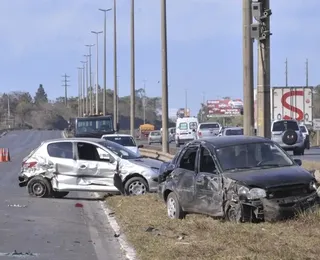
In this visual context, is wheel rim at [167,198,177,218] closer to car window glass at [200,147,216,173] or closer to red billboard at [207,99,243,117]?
car window glass at [200,147,216,173]

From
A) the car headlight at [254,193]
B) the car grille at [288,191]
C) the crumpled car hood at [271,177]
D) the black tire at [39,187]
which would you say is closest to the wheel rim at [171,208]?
the crumpled car hood at [271,177]

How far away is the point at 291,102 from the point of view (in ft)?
131

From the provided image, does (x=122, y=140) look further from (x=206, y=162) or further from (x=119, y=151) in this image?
(x=206, y=162)

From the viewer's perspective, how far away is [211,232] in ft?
35.6

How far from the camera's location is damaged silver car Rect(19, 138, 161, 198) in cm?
1806

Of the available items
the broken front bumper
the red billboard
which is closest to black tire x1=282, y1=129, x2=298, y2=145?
the broken front bumper

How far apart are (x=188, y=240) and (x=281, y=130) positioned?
25.3 metres

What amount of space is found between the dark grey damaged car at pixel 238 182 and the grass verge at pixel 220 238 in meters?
0.22

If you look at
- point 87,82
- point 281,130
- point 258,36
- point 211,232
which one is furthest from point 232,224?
point 87,82

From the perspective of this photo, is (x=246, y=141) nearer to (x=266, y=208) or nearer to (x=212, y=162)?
(x=212, y=162)

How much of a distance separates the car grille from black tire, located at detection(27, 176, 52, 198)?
887 centimetres

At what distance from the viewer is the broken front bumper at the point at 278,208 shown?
436 inches

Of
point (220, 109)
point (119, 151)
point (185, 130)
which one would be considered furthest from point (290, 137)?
point (220, 109)

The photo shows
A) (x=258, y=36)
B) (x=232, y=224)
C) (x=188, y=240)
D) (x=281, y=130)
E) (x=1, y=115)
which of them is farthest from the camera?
(x=1, y=115)
